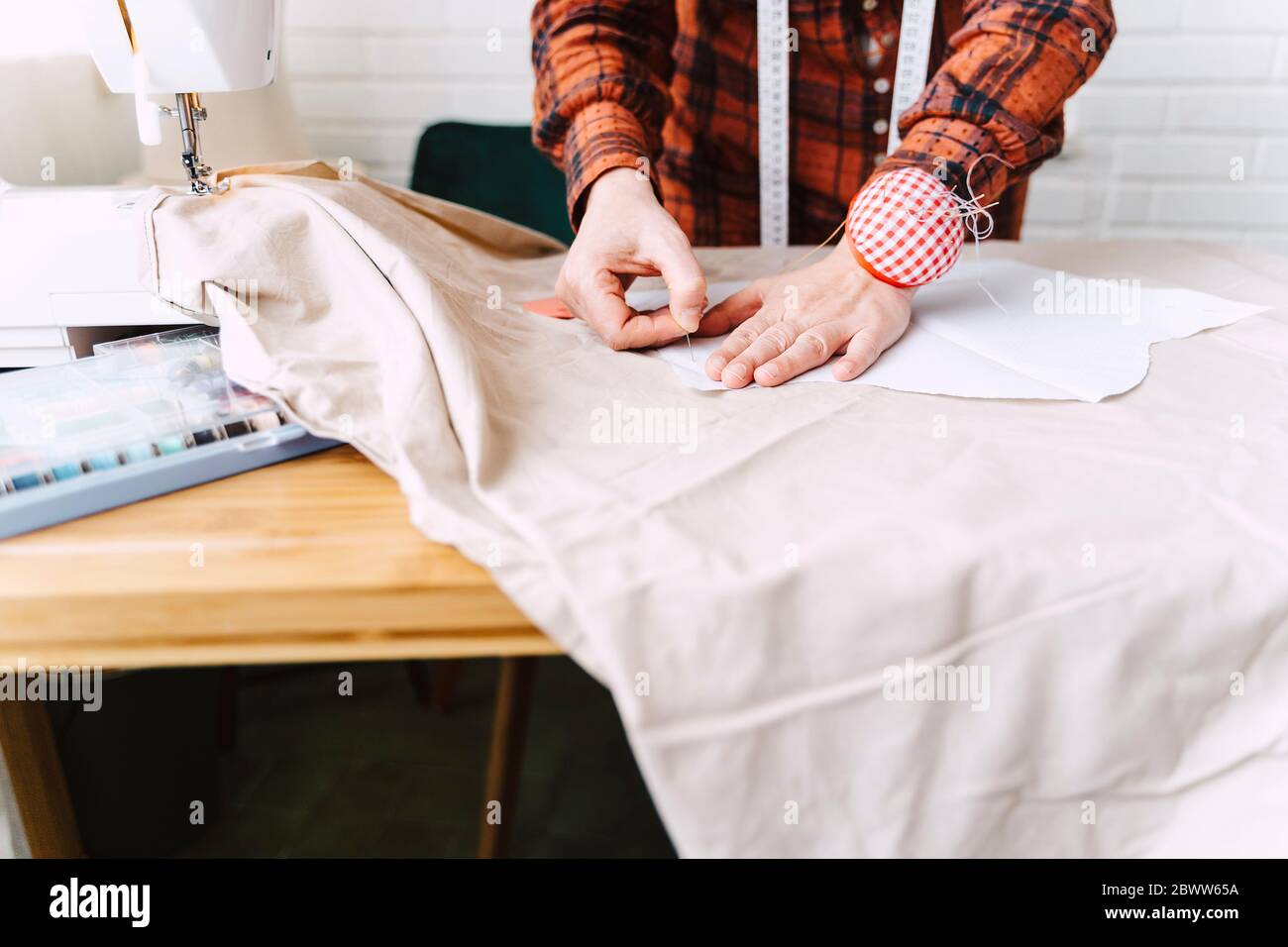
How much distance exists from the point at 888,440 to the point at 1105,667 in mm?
188

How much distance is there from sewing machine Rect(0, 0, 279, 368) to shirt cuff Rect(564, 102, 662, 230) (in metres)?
0.34

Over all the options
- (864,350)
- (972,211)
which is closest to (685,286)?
(864,350)

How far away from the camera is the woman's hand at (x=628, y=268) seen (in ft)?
2.53

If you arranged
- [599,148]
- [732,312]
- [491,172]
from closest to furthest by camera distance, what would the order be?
1. [732,312]
2. [599,148]
3. [491,172]

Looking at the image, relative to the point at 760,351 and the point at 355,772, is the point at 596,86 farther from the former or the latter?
the point at 355,772

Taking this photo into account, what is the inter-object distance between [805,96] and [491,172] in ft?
2.35

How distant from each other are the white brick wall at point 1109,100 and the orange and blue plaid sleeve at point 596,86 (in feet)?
3.03

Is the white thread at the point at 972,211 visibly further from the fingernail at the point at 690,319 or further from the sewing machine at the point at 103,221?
the sewing machine at the point at 103,221

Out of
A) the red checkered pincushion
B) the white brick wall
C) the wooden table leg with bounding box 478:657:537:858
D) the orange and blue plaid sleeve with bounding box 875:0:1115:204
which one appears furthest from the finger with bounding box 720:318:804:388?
the white brick wall

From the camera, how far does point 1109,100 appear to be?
1959 millimetres

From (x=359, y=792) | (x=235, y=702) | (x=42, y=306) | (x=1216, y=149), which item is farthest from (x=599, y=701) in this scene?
(x=1216, y=149)

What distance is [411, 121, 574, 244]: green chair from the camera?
1.81 meters

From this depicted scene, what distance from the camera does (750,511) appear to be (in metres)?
0.52
